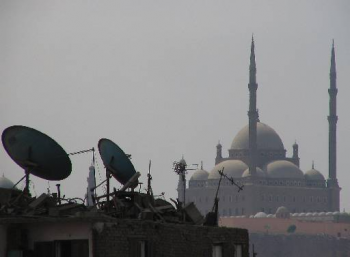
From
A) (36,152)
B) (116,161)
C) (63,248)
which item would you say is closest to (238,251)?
(116,161)

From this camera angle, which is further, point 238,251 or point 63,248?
point 238,251

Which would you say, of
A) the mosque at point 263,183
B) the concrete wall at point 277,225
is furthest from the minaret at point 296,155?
the concrete wall at point 277,225

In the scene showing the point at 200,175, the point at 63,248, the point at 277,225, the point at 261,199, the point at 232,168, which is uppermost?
the point at 232,168

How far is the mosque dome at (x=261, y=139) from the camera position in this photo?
18750cm

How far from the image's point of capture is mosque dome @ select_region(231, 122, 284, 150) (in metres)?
188

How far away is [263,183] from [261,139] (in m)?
6.83

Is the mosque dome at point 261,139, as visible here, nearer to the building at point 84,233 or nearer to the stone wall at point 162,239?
the stone wall at point 162,239

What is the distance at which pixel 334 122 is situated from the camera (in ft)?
556

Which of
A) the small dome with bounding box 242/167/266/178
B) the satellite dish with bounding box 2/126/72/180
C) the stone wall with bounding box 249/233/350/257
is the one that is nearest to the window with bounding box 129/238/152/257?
the satellite dish with bounding box 2/126/72/180

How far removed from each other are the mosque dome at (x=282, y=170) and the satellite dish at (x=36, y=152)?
168 metres

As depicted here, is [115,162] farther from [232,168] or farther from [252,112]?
[232,168]

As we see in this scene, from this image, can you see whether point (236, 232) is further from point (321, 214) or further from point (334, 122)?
point (321, 214)

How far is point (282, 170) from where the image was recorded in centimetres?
18850

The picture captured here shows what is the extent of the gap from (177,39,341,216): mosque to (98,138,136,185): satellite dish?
15894 centimetres
